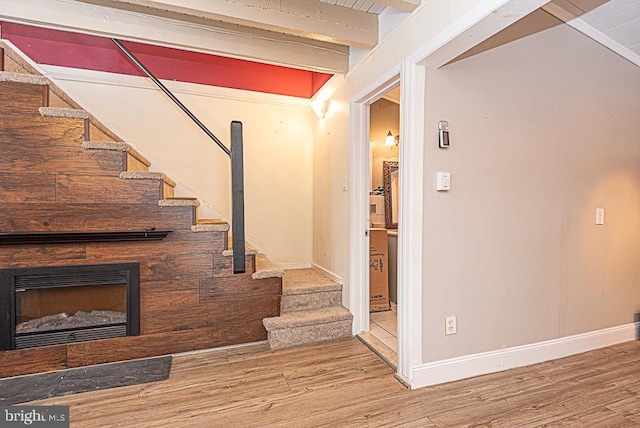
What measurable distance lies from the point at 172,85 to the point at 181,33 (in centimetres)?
94

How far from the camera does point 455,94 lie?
83.2 inches

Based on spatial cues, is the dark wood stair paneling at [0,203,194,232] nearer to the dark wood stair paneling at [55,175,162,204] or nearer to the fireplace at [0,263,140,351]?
the dark wood stair paneling at [55,175,162,204]

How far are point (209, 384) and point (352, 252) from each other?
4.65ft

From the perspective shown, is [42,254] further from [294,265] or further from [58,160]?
[294,265]

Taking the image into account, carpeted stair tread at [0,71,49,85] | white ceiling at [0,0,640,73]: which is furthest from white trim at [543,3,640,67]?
carpeted stair tread at [0,71,49,85]

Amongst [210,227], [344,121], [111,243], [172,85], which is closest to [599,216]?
[344,121]

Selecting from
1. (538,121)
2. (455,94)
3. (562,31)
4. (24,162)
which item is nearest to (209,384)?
(24,162)

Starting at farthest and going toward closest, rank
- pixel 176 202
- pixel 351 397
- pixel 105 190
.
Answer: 1. pixel 176 202
2. pixel 105 190
3. pixel 351 397

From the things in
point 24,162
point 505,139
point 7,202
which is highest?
point 505,139

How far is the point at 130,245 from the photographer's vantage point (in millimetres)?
2373

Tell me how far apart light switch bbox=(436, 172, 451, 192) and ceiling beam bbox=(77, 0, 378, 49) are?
1152mm

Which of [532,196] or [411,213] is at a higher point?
[532,196]

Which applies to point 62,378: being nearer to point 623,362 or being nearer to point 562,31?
point 623,362
